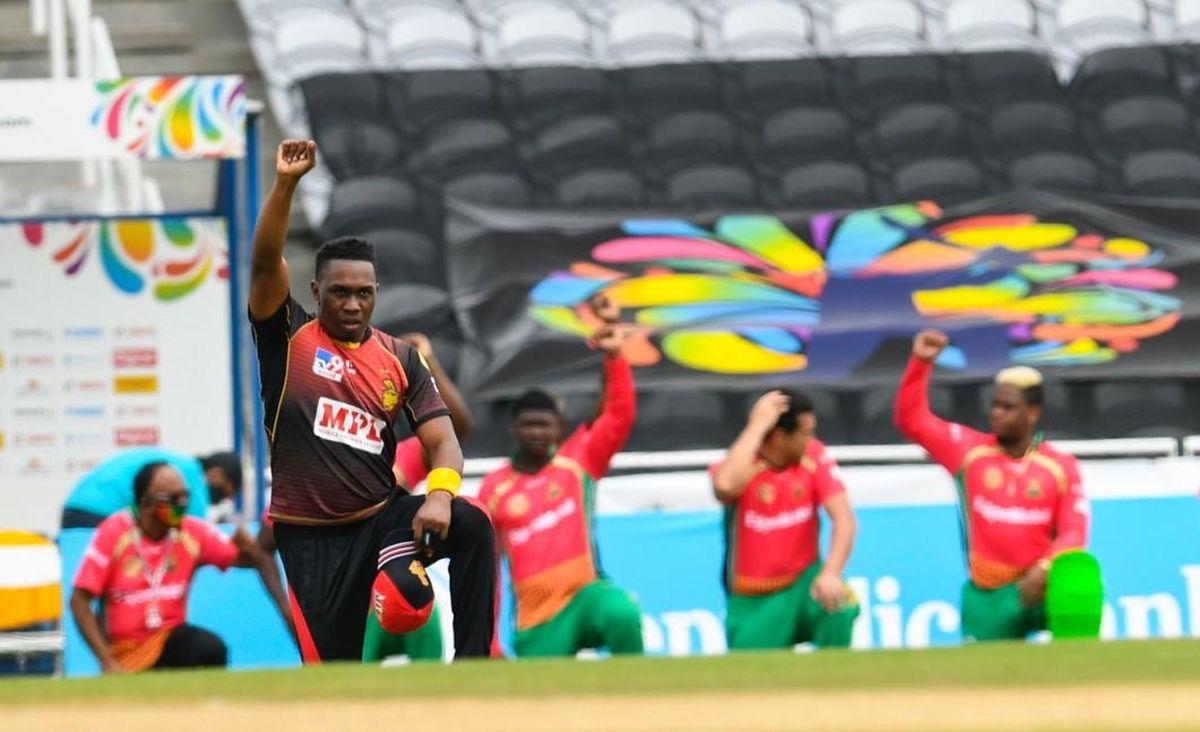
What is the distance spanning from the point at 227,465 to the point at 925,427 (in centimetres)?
354

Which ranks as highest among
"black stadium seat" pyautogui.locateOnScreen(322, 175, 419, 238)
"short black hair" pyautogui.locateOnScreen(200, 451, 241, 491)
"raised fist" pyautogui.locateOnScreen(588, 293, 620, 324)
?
"black stadium seat" pyautogui.locateOnScreen(322, 175, 419, 238)

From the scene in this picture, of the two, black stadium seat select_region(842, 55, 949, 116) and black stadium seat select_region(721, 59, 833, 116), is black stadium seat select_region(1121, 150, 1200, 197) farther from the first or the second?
black stadium seat select_region(721, 59, 833, 116)

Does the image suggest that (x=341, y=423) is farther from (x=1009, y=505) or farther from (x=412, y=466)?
(x=1009, y=505)

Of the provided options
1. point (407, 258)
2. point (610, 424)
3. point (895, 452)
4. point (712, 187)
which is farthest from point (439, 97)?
point (610, 424)

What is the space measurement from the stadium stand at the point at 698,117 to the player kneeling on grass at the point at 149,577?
12.9 ft

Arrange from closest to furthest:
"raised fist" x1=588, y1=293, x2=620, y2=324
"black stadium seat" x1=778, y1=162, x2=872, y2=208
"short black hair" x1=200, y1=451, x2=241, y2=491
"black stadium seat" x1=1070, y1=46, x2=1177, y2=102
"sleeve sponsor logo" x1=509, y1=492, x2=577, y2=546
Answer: "raised fist" x1=588, y1=293, x2=620, y2=324, "sleeve sponsor logo" x1=509, y1=492, x2=577, y2=546, "short black hair" x1=200, y1=451, x2=241, y2=491, "black stadium seat" x1=778, y1=162, x2=872, y2=208, "black stadium seat" x1=1070, y1=46, x2=1177, y2=102

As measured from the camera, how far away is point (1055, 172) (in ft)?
50.6

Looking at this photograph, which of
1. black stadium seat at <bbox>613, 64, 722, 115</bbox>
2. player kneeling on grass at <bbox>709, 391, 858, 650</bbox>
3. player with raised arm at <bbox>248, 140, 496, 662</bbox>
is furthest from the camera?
black stadium seat at <bbox>613, 64, 722, 115</bbox>

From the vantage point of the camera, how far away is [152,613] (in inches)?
408

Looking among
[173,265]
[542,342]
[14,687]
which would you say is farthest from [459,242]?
[14,687]

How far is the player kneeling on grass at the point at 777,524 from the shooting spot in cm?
1016

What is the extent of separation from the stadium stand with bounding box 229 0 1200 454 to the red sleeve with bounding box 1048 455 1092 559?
4.65 metres

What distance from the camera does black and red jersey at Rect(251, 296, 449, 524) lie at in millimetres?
6973

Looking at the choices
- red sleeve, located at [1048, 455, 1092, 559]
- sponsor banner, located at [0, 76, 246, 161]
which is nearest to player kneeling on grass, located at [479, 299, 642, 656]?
red sleeve, located at [1048, 455, 1092, 559]
